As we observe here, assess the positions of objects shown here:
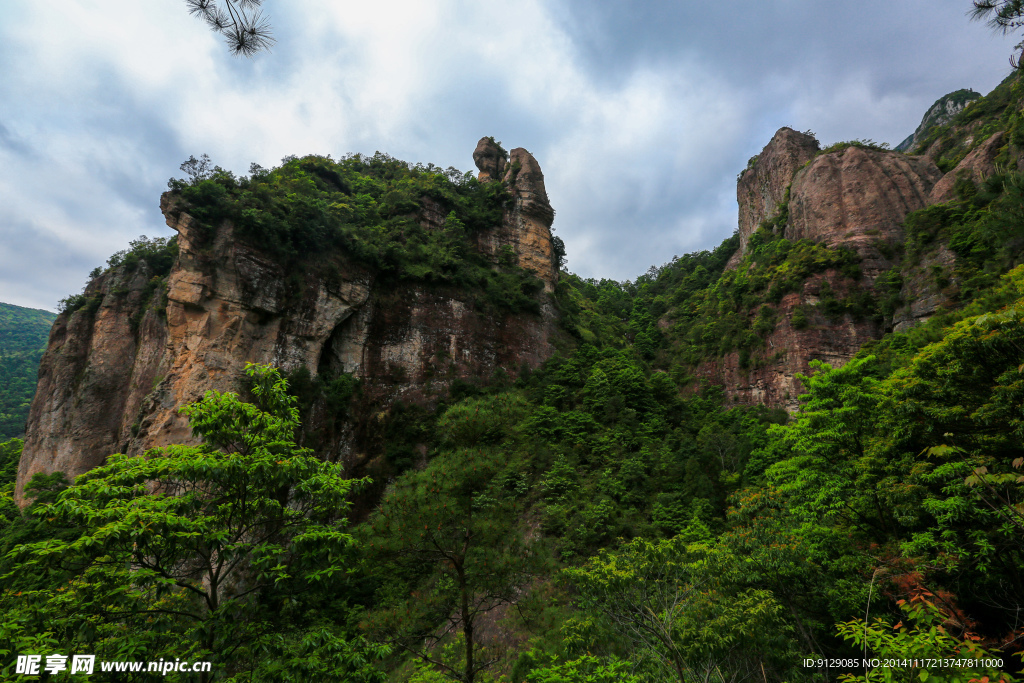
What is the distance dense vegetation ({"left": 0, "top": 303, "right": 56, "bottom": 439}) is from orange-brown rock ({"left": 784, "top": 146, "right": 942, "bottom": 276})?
6082 cm

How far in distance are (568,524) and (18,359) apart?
66109 mm

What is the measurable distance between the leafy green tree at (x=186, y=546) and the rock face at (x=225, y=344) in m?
13.3

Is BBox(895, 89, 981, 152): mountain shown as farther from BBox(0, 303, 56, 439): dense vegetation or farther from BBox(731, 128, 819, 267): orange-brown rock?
BBox(0, 303, 56, 439): dense vegetation

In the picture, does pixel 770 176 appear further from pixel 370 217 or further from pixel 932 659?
pixel 932 659

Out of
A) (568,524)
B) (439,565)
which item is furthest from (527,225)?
(439,565)

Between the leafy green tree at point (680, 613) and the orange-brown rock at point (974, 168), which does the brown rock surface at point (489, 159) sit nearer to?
the orange-brown rock at point (974, 168)

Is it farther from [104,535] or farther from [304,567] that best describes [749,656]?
[104,535]

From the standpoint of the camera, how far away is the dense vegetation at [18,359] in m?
36.9

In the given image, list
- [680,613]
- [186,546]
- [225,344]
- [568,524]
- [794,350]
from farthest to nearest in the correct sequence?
[794,350] → [225,344] → [568,524] → [680,613] → [186,546]

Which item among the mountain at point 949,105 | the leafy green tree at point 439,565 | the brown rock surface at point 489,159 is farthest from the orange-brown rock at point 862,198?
the mountain at point 949,105

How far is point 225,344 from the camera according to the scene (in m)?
17.0

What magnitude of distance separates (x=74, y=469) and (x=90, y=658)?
23136mm

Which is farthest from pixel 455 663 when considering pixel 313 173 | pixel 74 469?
pixel 313 173

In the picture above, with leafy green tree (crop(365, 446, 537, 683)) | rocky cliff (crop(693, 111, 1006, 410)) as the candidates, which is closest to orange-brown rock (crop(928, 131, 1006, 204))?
rocky cliff (crop(693, 111, 1006, 410))
